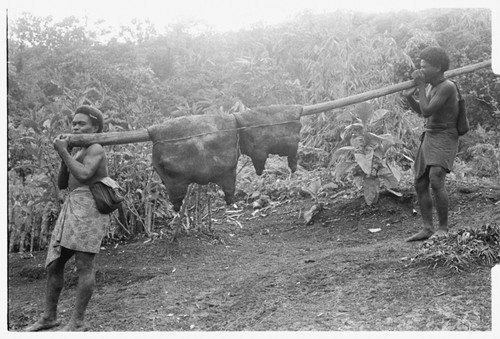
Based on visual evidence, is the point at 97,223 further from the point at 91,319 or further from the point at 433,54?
the point at 433,54

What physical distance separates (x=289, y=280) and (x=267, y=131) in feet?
3.36

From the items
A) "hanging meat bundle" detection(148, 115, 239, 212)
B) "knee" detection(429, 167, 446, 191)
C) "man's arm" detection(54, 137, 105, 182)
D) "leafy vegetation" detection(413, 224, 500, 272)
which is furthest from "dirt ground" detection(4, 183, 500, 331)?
"man's arm" detection(54, 137, 105, 182)

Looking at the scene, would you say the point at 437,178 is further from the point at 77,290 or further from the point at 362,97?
the point at 77,290

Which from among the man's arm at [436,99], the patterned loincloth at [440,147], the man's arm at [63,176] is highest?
the man's arm at [436,99]

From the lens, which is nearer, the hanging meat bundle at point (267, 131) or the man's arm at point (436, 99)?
the hanging meat bundle at point (267, 131)

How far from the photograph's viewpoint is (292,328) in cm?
327

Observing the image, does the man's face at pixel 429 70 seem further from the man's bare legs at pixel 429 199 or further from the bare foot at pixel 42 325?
the bare foot at pixel 42 325

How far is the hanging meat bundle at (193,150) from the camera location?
10.6ft

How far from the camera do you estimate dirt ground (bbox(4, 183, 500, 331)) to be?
3.31 meters

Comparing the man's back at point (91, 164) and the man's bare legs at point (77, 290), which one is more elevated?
the man's back at point (91, 164)

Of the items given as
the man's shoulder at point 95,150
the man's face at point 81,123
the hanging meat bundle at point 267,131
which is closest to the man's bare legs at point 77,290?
the man's shoulder at point 95,150

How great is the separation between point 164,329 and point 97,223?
73cm
